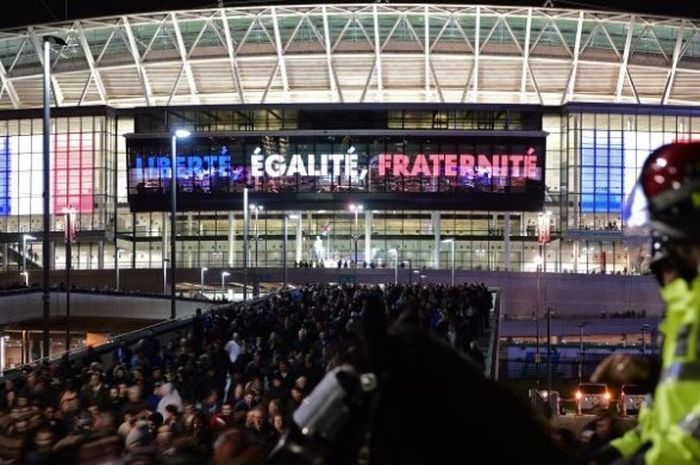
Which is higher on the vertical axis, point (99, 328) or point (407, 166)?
point (407, 166)

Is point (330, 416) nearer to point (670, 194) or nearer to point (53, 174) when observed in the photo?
point (670, 194)

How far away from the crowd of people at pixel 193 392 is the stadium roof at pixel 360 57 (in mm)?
63760

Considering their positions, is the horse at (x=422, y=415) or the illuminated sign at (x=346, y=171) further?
the illuminated sign at (x=346, y=171)

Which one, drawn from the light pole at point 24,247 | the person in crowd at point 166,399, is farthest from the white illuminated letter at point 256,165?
the person in crowd at point 166,399

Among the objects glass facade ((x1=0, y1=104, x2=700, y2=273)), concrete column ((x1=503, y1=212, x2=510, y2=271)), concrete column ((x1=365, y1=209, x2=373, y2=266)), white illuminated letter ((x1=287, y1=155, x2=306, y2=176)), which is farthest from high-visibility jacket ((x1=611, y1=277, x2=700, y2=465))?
concrete column ((x1=503, y1=212, x2=510, y2=271))

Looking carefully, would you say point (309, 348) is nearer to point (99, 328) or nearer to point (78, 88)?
point (99, 328)

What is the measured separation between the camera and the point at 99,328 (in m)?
54.0

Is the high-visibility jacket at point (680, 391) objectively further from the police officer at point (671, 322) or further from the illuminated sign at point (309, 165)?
the illuminated sign at point (309, 165)

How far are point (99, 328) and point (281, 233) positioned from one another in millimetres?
33375

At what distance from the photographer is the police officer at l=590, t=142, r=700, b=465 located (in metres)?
2.30

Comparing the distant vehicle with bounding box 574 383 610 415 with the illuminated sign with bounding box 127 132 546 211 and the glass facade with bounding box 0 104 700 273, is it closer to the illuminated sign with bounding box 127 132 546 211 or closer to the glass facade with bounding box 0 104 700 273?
the illuminated sign with bounding box 127 132 546 211

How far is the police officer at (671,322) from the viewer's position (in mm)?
2301

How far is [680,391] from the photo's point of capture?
7.57 ft

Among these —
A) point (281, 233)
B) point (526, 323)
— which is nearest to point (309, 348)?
point (526, 323)
